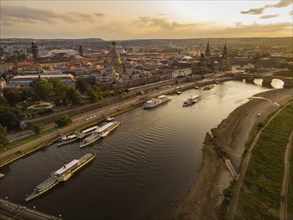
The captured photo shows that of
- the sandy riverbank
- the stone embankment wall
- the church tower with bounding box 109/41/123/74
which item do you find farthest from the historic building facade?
the sandy riverbank

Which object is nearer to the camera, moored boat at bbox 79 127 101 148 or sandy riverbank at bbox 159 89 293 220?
sandy riverbank at bbox 159 89 293 220

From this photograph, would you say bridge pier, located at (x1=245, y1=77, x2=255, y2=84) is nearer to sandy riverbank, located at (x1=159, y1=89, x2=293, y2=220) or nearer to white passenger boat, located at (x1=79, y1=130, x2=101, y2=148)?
sandy riverbank, located at (x1=159, y1=89, x2=293, y2=220)

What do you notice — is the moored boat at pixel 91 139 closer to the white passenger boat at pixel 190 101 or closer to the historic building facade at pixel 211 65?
the white passenger boat at pixel 190 101

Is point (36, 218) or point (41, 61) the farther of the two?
point (41, 61)

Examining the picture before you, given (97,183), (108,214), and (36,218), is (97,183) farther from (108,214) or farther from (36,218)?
(36,218)

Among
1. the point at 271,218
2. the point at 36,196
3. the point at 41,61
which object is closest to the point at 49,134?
the point at 36,196

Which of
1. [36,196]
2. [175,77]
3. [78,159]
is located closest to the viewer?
[36,196]

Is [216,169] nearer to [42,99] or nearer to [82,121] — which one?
[82,121]

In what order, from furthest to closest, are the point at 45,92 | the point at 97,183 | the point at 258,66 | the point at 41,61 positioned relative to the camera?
the point at 41,61
the point at 258,66
the point at 45,92
the point at 97,183
